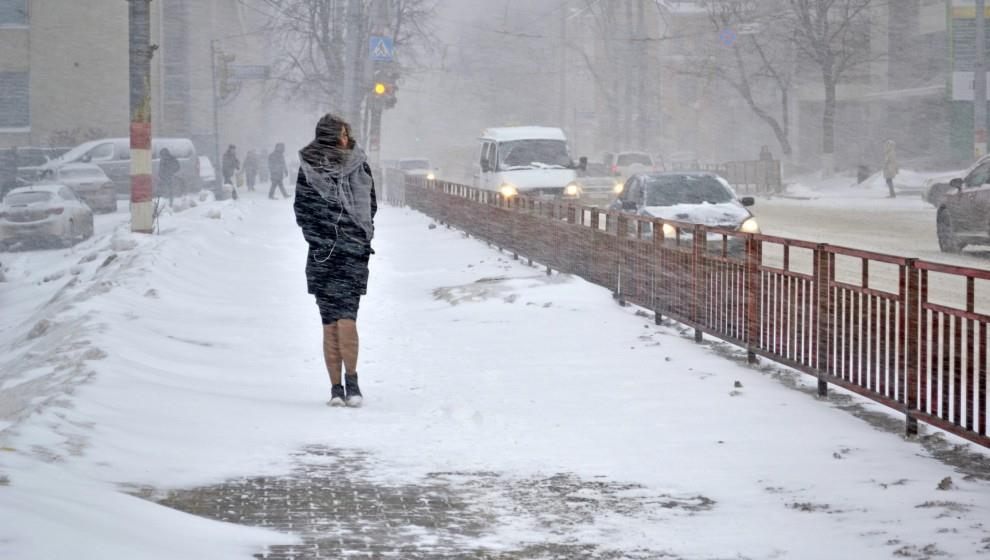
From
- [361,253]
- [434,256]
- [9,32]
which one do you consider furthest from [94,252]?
[9,32]

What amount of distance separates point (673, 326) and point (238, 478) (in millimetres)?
6657

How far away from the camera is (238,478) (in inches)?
266

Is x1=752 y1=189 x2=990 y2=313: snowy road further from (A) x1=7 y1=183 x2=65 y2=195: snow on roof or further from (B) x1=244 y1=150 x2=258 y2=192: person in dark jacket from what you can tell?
(B) x1=244 y1=150 x2=258 y2=192: person in dark jacket

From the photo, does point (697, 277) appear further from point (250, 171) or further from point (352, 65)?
point (250, 171)

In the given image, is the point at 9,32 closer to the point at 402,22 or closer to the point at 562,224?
the point at 402,22

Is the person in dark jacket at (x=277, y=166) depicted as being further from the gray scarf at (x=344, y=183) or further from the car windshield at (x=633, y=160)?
the gray scarf at (x=344, y=183)

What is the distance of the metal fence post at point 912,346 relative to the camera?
7562mm

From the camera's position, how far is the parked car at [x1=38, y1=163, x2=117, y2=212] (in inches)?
1383

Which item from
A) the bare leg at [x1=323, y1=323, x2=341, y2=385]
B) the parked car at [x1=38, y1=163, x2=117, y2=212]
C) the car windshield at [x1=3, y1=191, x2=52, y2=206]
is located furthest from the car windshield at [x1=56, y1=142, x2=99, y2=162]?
the bare leg at [x1=323, y1=323, x2=341, y2=385]

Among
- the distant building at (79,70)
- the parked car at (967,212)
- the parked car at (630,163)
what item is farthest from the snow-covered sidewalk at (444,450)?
the distant building at (79,70)

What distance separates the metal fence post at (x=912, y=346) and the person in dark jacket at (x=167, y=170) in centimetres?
3390

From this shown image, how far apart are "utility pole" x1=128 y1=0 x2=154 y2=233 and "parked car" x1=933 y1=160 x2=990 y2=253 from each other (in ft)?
39.3

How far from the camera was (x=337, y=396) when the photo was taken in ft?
29.3

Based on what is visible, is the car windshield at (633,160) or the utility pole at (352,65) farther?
the car windshield at (633,160)
